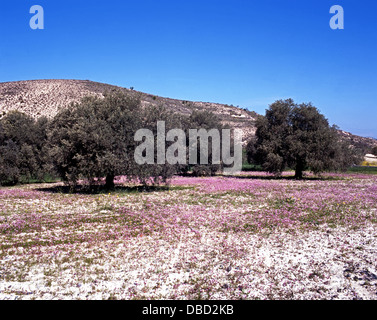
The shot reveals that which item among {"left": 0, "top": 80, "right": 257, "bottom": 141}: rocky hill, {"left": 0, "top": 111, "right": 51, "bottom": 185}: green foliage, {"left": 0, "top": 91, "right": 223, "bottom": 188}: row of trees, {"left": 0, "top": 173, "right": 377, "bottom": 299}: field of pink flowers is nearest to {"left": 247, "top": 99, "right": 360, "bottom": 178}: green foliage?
{"left": 0, "top": 91, "right": 223, "bottom": 188}: row of trees

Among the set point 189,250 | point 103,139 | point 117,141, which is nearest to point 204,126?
point 117,141

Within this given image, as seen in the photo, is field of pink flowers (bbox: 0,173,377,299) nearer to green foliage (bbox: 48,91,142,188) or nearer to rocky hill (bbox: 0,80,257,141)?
green foliage (bbox: 48,91,142,188)

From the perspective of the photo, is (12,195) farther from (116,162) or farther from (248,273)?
(248,273)

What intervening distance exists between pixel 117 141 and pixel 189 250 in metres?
13.5

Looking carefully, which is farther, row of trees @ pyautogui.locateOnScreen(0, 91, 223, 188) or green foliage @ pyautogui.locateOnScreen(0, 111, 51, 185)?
green foliage @ pyautogui.locateOnScreen(0, 111, 51, 185)

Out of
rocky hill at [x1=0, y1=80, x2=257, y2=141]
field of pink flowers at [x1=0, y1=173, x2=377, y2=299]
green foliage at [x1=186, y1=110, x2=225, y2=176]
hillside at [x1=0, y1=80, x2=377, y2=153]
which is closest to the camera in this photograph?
field of pink flowers at [x1=0, y1=173, x2=377, y2=299]

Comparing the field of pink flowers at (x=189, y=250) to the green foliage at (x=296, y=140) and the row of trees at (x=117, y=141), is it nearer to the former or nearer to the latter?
the row of trees at (x=117, y=141)

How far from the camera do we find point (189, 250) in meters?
10.2

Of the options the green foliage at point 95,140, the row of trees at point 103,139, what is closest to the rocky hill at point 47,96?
the row of trees at point 103,139

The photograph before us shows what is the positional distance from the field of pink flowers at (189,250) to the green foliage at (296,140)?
1542 centimetres

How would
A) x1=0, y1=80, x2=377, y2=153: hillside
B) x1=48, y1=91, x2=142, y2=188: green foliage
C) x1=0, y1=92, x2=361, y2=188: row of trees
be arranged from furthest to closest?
x1=0, y1=80, x2=377, y2=153: hillside < x1=0, y1=92, x2=361, y2=188: row of trees < x1=48, y1=91, x2=142, y2=188: green foliage

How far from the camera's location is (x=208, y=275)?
821cm

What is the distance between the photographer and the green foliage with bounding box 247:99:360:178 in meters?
33.2

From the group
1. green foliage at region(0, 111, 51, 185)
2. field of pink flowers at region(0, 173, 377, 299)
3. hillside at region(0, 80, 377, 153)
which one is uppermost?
hillside at region(0, 80, 377, 153)
